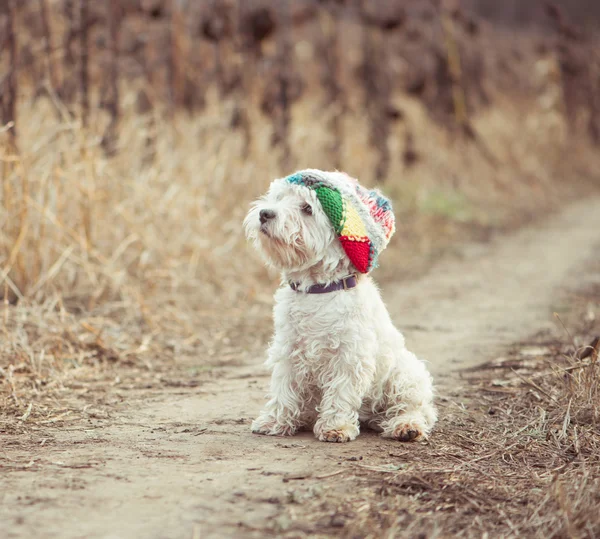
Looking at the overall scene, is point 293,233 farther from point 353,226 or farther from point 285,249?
point 353,226

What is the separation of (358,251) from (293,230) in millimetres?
322

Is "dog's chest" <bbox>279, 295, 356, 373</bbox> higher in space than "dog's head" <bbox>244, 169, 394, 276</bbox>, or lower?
lower

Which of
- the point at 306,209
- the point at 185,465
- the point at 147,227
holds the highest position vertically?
the point at 306,209

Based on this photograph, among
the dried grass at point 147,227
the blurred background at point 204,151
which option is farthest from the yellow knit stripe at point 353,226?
the blurred background at point 204,151

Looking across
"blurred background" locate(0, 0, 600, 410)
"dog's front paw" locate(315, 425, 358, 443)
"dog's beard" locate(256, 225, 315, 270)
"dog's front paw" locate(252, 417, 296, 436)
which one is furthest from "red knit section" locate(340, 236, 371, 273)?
"blurred background" locate(0, 0, 600, 410)

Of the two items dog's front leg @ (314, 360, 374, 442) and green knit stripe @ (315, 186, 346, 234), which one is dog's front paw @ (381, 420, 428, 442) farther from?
green knit stripe @ (315, 186, 346, 234)

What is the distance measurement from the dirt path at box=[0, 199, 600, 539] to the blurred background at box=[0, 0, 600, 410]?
3.47ft

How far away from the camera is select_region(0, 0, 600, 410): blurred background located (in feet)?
20.8

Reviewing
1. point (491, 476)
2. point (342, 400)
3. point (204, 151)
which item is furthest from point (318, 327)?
point (204, 151)

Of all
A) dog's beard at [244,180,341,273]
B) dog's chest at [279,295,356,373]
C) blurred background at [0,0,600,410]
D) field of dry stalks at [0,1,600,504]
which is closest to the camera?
dog's beard at [244,180,341,273]

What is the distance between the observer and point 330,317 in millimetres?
3961

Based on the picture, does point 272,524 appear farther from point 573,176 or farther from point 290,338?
point 573,176

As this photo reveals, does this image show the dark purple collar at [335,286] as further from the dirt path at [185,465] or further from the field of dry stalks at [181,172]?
the field of dry stalks at [181,172]

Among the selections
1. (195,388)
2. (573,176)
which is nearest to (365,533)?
(195,388)
